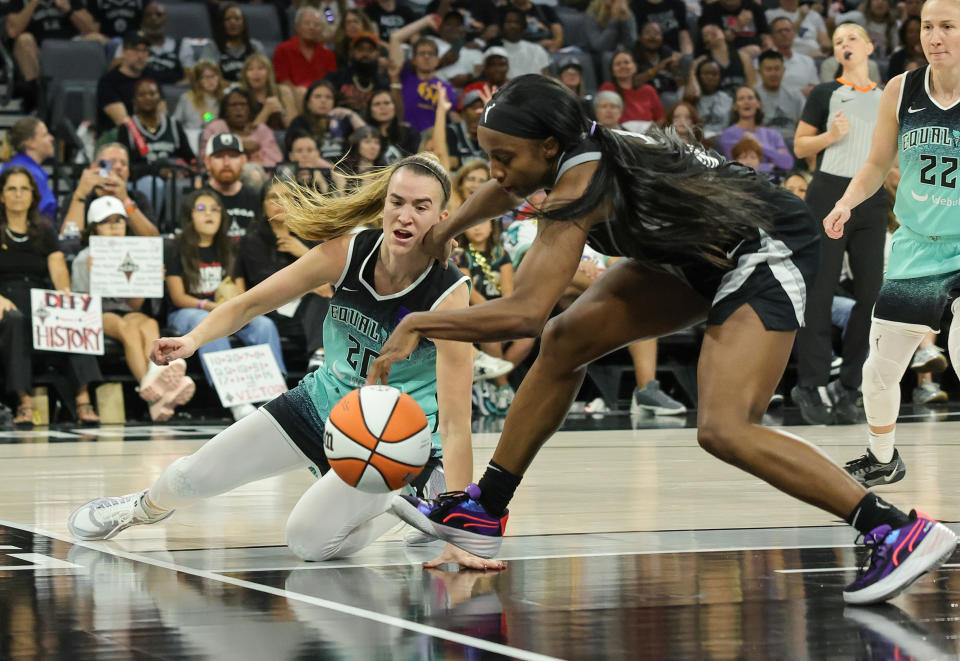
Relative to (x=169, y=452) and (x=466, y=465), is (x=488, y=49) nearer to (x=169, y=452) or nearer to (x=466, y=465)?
(x=169, y=452)

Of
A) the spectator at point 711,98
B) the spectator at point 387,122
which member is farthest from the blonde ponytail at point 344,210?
the spectator at point 711,98

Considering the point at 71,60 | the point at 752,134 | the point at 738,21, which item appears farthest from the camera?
the point at 738,21

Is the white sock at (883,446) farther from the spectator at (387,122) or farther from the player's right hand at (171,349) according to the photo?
the spectator at (387,122)

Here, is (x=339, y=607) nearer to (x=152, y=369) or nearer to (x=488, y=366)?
(x=152, y=369)

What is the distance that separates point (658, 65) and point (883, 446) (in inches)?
367

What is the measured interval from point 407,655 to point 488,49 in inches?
463

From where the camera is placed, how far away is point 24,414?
991 centimetres

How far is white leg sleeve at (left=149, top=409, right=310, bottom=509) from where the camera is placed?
15.6ft

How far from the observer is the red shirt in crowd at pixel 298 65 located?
13641mm

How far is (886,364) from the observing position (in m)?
6.25

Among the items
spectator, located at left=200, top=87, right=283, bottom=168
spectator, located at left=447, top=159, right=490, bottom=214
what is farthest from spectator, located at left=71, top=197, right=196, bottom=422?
spectator, located at left=447, top=159, right=490, bottom=214

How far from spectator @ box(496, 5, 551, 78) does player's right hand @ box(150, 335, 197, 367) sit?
1035 cm

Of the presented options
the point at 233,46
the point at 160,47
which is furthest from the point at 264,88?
the point at 160,47

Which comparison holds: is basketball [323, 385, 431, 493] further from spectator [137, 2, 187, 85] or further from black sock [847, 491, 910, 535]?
spectator [137, 2, 187, 85]
